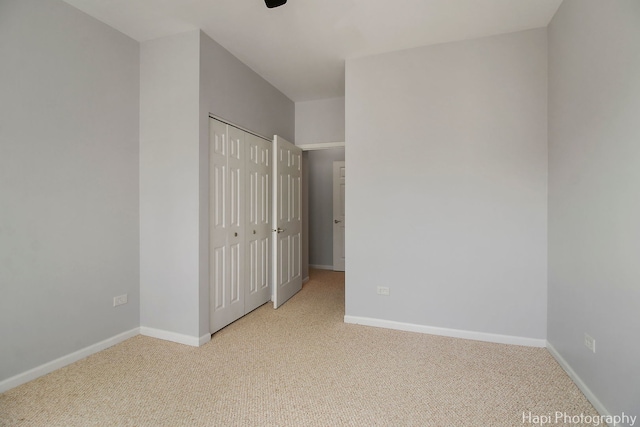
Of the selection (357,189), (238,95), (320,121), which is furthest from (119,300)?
(320,121)

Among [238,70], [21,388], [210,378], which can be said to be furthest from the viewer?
[238,70]

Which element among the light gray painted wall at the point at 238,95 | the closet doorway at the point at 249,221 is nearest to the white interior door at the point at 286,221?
the closet doorway at the point at 249,221

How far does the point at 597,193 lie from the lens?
5.46 feet

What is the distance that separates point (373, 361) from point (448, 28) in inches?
111

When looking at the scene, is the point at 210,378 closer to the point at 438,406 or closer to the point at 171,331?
the point at 171,331

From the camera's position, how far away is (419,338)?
2596mm

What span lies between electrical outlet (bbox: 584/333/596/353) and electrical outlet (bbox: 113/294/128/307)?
11.5 ft

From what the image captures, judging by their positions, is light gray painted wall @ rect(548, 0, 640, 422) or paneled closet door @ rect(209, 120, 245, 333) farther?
paneled closet door @ rect(209, 120, 245, 333)

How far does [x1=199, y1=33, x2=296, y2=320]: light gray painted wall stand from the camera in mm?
2480

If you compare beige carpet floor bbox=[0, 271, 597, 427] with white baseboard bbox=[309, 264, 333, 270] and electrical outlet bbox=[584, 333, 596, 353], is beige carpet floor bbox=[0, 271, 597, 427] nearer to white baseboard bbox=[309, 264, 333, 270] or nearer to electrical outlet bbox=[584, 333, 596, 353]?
electrical outlet bbox=[584, 333, 596, 353]

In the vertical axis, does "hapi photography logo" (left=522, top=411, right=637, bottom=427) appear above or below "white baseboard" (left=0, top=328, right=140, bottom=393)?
below

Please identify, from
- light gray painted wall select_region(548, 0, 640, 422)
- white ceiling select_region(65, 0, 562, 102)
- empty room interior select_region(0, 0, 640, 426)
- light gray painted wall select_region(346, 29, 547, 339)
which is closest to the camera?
light gray painted wall select_region(548, 0, 640, 422)

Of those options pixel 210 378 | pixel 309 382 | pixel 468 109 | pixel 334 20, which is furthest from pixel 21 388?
pixel 468 109

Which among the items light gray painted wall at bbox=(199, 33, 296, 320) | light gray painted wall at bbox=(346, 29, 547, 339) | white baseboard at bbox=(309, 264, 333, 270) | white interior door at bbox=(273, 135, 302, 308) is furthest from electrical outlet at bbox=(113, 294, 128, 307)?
white baseboard at bbox=(309, 264, 333, 270)
